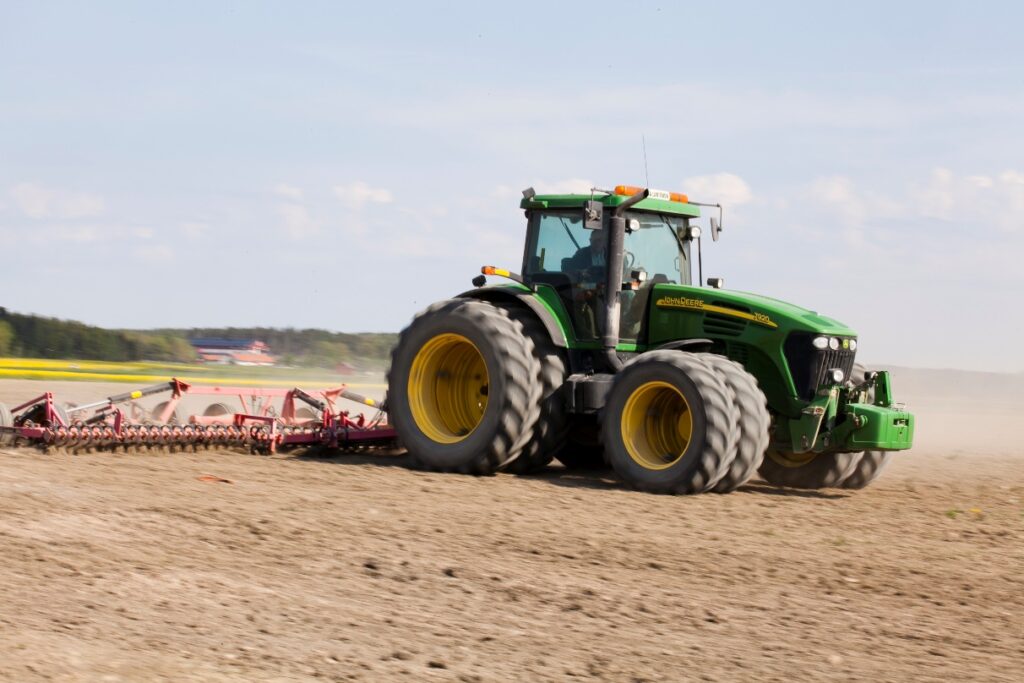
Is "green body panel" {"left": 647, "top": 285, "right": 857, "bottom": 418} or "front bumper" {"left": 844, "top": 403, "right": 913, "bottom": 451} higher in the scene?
"green body panel" {"left": 647, "top": 285, "right": 857, "bottom": 418}

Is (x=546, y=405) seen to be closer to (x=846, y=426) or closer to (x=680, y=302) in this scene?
(x=680, y=302)

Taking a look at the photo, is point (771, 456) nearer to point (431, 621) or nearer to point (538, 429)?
point (538, 429)

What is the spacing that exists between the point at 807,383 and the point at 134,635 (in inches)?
247

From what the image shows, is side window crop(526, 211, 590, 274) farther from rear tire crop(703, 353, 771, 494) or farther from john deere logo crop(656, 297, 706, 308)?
rear tire crop(703, 353, 771, 494)

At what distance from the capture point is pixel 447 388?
11.3 metres

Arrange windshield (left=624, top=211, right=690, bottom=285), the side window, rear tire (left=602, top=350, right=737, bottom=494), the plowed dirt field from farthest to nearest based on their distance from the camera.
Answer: the side window, windshield (left=624, top=211, right=690, bottom=285), rear tire (left=602, top=350, right=737, bottom=494), the plowed dirt field

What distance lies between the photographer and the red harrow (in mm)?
10578

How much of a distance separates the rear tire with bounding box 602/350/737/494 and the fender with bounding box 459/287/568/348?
793mm

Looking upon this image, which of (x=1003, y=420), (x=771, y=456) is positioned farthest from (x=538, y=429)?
(x=1003, y=420)

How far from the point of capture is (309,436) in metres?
11.5

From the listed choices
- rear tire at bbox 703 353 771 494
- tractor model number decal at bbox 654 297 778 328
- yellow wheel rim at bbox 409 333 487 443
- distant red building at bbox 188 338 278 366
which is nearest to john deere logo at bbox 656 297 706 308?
tractor model number decal at bbox 654 297 778 328

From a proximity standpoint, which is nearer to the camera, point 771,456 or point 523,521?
point 523,521

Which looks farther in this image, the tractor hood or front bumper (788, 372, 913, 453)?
the tractor hood

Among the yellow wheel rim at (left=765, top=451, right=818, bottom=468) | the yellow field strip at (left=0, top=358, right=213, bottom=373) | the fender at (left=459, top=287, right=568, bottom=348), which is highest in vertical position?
the fender at (left=459, top=287, right=568, bottom=348)
